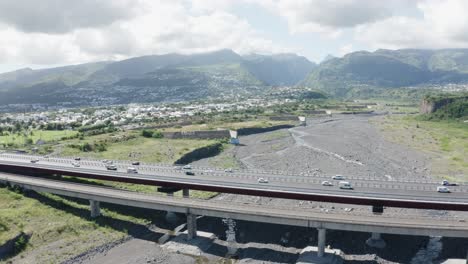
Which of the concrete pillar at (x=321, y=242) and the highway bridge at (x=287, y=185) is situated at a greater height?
the highway bridge at (x=287, y=185)

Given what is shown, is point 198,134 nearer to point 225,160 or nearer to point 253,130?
point 253,130

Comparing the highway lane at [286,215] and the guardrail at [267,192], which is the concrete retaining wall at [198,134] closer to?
the guardrail at [267,192]

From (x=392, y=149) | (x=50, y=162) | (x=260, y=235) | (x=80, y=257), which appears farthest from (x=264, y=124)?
(x=80, y=257)

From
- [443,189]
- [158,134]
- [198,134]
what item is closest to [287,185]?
[443,189]

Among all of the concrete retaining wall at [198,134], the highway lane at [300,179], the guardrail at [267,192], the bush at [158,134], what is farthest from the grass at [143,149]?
the guardrail at [267,192]

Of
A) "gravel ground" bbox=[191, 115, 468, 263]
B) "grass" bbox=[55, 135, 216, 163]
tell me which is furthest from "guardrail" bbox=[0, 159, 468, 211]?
"grass" bbox=[55, 135, 216, 163]

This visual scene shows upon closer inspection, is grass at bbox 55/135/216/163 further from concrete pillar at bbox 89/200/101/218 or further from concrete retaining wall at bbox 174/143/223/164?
concrete pillar at bbox 89/200/101/218

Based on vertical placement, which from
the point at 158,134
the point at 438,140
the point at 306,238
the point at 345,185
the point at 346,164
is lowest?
the point at 306,238

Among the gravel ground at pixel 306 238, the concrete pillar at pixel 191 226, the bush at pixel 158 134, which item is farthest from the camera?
the bush at pixel 158 134
